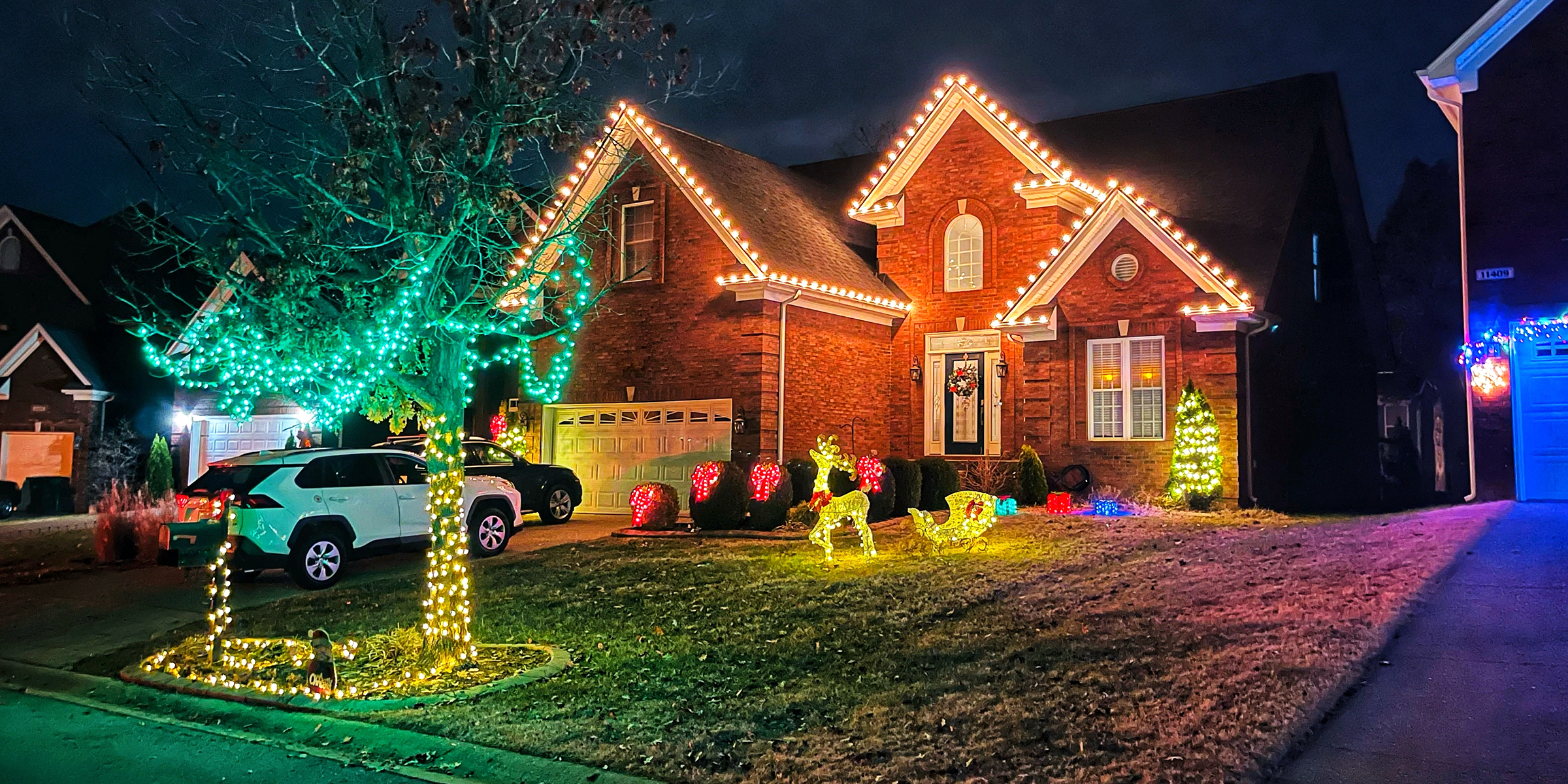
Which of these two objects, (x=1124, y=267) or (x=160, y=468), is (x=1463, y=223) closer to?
(x=1124, y=267)

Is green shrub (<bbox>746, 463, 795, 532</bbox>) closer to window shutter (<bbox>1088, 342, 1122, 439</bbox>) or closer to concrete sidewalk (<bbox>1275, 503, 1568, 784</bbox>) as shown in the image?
window shutter (<bbox>1088, 342, 1122, 439</bbox>)

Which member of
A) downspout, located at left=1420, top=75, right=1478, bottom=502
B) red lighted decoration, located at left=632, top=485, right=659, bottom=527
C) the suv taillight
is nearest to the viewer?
the suv taillight

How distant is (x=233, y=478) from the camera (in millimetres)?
12062

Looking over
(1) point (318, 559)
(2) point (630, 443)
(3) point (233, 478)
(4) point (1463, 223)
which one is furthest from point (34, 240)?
(4) point (1463, 223)

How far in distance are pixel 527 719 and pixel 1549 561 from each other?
8.85 meters

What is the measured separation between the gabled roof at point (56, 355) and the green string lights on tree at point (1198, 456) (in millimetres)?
24707

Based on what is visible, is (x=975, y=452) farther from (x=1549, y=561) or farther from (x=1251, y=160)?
(x=1549, y=561)

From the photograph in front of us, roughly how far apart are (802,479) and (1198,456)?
632 cm

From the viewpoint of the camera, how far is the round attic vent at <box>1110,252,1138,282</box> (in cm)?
1784

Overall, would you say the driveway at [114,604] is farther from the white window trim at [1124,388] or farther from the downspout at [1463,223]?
the downspout at [1463,223]

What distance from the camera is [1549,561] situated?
9359mm

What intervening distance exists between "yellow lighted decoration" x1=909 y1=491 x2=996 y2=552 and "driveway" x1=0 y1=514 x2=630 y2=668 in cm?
545

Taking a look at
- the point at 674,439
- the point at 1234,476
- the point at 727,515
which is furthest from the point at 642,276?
the point at 1234,476

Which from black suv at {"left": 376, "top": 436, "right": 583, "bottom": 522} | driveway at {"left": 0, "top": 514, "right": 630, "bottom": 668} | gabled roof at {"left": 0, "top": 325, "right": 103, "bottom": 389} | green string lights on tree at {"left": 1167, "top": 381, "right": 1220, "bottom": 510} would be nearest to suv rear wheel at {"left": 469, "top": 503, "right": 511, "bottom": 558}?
driveway at {"left": 0, "top": 514, "right": 630, "bottom": 668}
